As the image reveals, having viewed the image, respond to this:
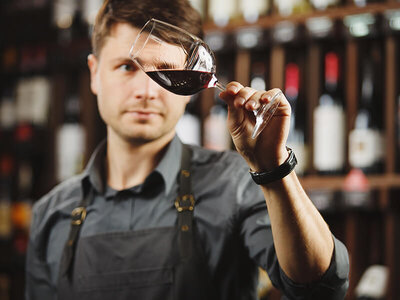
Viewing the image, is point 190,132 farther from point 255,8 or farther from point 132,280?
point 132,280

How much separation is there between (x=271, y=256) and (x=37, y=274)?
0.70 meters

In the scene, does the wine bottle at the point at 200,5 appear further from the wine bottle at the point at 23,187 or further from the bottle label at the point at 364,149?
the wine bottle at the point at 23,187

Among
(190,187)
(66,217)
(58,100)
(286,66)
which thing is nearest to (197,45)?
(190,187)

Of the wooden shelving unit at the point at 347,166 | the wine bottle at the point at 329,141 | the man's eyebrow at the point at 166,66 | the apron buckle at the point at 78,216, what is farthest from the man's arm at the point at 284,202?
the wine bottle at the point at 329,141

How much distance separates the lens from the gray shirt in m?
1.06

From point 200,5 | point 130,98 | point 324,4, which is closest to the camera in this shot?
point 130,98

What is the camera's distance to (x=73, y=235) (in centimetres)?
119

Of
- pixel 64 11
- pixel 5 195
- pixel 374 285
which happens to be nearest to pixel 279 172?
pixel 374 285

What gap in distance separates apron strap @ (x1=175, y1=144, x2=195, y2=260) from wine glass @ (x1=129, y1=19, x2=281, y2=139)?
371 millimetres

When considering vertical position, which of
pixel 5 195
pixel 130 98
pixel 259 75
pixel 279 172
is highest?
pixel 259 75

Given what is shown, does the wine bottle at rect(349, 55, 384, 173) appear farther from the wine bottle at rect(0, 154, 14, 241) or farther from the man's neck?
the wine bottle at rect(0, 154, 14, 241)

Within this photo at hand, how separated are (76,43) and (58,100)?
0.33 metres

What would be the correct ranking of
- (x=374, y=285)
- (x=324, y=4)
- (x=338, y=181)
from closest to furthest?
(x=374, y=285), (x=338, y=181), (x=324, y=4)

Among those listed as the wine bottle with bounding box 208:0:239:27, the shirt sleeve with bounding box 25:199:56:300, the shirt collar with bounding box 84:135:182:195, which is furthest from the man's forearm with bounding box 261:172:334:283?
the wine bottle with bounding box 208:0:239:27
